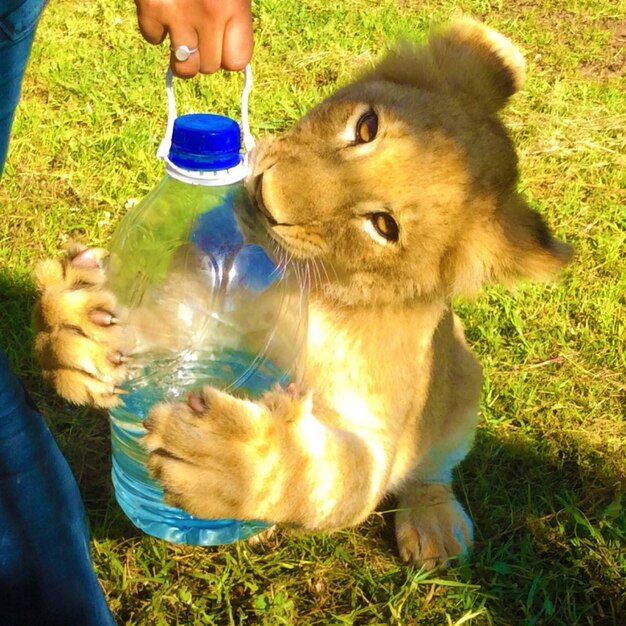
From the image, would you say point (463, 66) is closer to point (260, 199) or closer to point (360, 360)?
point (260, 199)

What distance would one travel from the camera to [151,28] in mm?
2334

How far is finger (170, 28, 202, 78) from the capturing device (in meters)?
2.33

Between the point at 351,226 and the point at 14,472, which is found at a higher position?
the point at 351,226

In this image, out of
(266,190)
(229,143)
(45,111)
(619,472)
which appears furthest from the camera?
(45,111)

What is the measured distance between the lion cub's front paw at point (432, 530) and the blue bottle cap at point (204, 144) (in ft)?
6.72

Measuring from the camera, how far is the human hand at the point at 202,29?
228cm

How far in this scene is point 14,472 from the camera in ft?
8.34

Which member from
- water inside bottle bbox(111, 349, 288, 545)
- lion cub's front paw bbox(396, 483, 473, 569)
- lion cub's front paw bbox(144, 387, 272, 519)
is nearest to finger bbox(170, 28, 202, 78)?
lion cub's front paw bbox(144, 387, 272, 519)

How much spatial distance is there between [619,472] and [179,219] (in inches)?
98.6

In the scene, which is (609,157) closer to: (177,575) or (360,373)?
(360,373)

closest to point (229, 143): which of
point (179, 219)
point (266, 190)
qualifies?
point (266, 190)

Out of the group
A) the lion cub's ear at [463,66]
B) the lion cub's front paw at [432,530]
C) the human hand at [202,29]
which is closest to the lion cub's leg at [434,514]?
the lion cub's front paw at [432,530]

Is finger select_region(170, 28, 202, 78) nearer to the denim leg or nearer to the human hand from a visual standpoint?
the human hand

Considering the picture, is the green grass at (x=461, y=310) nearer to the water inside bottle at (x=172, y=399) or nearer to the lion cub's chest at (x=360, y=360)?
the water inside bottle at (x=172, y=399)
